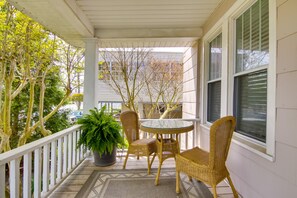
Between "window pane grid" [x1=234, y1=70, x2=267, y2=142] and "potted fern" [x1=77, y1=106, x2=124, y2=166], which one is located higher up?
"window pane grid" [x1=234, y1=70, x2=267, y2=142]

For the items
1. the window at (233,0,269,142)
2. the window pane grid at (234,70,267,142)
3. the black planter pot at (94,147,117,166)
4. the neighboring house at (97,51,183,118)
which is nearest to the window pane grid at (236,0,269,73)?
the window at (233,0,269,142)

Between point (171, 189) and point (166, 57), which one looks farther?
point (166, 57)

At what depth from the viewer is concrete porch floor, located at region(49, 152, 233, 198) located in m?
2.11

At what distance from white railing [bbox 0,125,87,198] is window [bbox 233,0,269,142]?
2.31 meters

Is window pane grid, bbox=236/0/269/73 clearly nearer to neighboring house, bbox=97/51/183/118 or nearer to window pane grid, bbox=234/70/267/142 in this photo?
window pane grid, bbox=234/70/267/142

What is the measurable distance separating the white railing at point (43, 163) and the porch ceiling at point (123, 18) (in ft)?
5.69

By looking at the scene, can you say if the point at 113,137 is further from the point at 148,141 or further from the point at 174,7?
the point at 174,7

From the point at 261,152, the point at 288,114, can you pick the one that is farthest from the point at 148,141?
the point at 288,114

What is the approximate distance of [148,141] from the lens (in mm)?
2814

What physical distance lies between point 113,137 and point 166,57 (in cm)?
448

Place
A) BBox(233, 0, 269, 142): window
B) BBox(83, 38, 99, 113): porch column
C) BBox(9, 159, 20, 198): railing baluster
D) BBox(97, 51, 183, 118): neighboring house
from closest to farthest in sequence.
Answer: BBox(9, 159, 20, 198): railing baluster
BBox(233, 0, 269, 142): window
BBox(83, 38, 99, 113): porch column
BBox(97, 51, 183, 118): neighboring house

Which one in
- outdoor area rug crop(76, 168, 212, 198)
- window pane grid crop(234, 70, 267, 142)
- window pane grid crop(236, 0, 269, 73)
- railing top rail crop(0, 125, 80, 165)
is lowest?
outdoor area rug crop(76, 168, 212, 198)

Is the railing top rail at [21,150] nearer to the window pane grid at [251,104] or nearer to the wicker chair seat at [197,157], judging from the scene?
the wicker chair seat at [197,157]

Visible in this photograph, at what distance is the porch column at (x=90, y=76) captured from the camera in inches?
128
